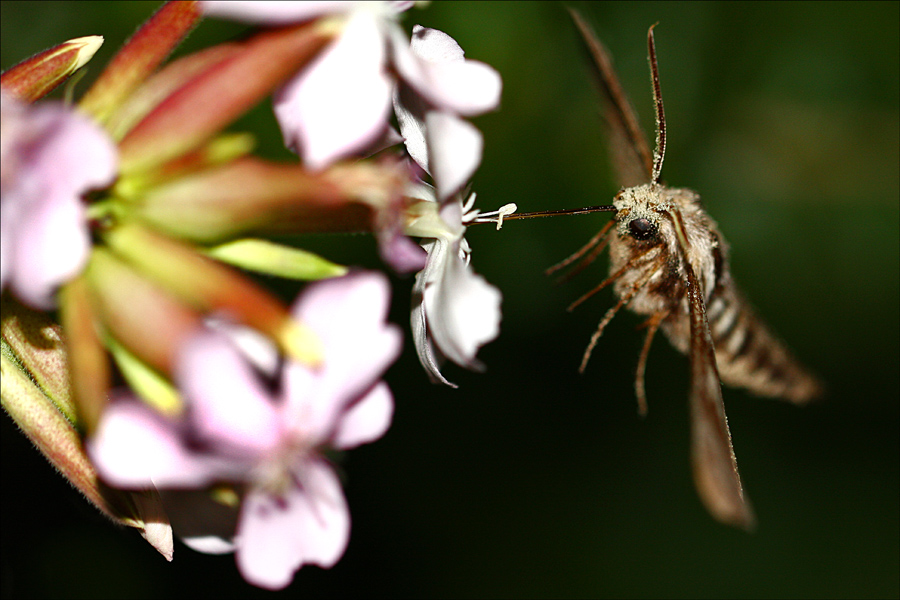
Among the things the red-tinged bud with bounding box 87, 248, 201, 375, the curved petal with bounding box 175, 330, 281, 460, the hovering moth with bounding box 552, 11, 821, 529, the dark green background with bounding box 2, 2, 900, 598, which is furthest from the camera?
the dark green background with bounding box 2, 2, 900, 598

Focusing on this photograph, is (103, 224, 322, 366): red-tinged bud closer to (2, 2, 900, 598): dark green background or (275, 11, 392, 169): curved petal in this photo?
(275, 11, 392, 169): curved petal

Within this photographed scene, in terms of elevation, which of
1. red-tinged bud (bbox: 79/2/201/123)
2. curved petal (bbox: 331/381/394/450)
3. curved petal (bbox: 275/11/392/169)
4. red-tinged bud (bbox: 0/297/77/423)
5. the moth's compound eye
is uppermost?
red-tinged bud (bbox: 79/2/201/123)

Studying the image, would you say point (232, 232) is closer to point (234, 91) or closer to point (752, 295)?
point (234, 91)

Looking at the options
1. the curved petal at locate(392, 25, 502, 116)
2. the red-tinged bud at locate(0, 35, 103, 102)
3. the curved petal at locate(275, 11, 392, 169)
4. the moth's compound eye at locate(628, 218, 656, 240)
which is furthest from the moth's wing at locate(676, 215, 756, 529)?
the red-tinged bud at locate(0, 35, 103, 102)

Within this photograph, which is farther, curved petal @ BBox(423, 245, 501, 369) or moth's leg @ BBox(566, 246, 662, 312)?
moth's leg @ BBox(566, 246, 662, 312)

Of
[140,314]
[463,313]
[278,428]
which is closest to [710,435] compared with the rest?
[463,313]

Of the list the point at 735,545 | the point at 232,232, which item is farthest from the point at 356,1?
the point at 735,545

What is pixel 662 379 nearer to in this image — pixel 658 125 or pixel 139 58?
pixel 658 125

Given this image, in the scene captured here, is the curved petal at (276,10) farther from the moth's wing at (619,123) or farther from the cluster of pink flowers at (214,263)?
the moth's wing at (619,123)
